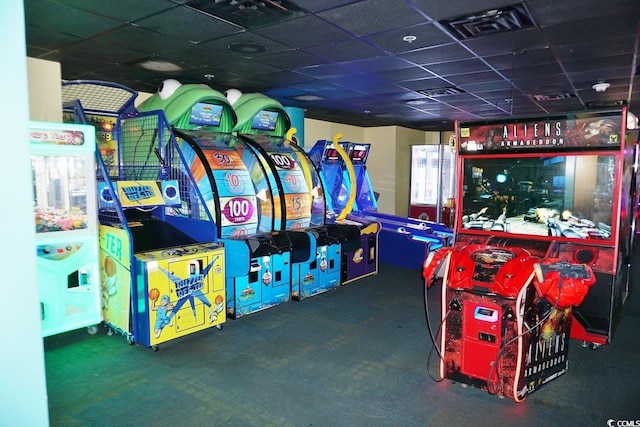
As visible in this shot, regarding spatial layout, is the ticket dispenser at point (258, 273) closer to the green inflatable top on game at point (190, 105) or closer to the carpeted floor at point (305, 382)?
the carpeted floor at point (305, 382)

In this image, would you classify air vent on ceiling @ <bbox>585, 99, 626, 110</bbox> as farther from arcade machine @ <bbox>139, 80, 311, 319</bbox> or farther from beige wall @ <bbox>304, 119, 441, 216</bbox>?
arcade machine @ <bbox>139, 80, 311, 319</bbox>

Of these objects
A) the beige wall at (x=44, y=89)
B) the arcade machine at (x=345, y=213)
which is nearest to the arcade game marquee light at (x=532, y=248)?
the arcade machine at (x=345, y=213)

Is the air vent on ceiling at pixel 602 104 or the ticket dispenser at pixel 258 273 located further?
the air vent on ceiling at pixel 602 104

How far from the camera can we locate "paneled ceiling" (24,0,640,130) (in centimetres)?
305

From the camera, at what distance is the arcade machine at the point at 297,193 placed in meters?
5.11

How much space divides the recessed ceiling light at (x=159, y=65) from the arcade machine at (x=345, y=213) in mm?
2233

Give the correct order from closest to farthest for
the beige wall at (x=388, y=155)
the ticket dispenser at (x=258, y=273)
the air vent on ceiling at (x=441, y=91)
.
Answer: the ticket dispenser at (x=258, y=273), the air vent on ceiling at (x=441, y=91), the beige wall at (x=388, y=155)

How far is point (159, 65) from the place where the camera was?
456 cm

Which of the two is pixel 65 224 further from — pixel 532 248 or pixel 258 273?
pixel 532 248

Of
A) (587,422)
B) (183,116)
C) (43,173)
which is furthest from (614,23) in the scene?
(43,173)

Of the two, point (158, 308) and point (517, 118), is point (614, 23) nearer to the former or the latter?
point (517, 118)

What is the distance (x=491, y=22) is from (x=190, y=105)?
3.00m

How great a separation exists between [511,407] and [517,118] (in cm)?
227

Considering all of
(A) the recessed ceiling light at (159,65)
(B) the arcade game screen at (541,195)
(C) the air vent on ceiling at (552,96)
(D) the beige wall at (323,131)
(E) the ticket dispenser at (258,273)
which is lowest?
(E) the ticket dispenser at (258,273)
